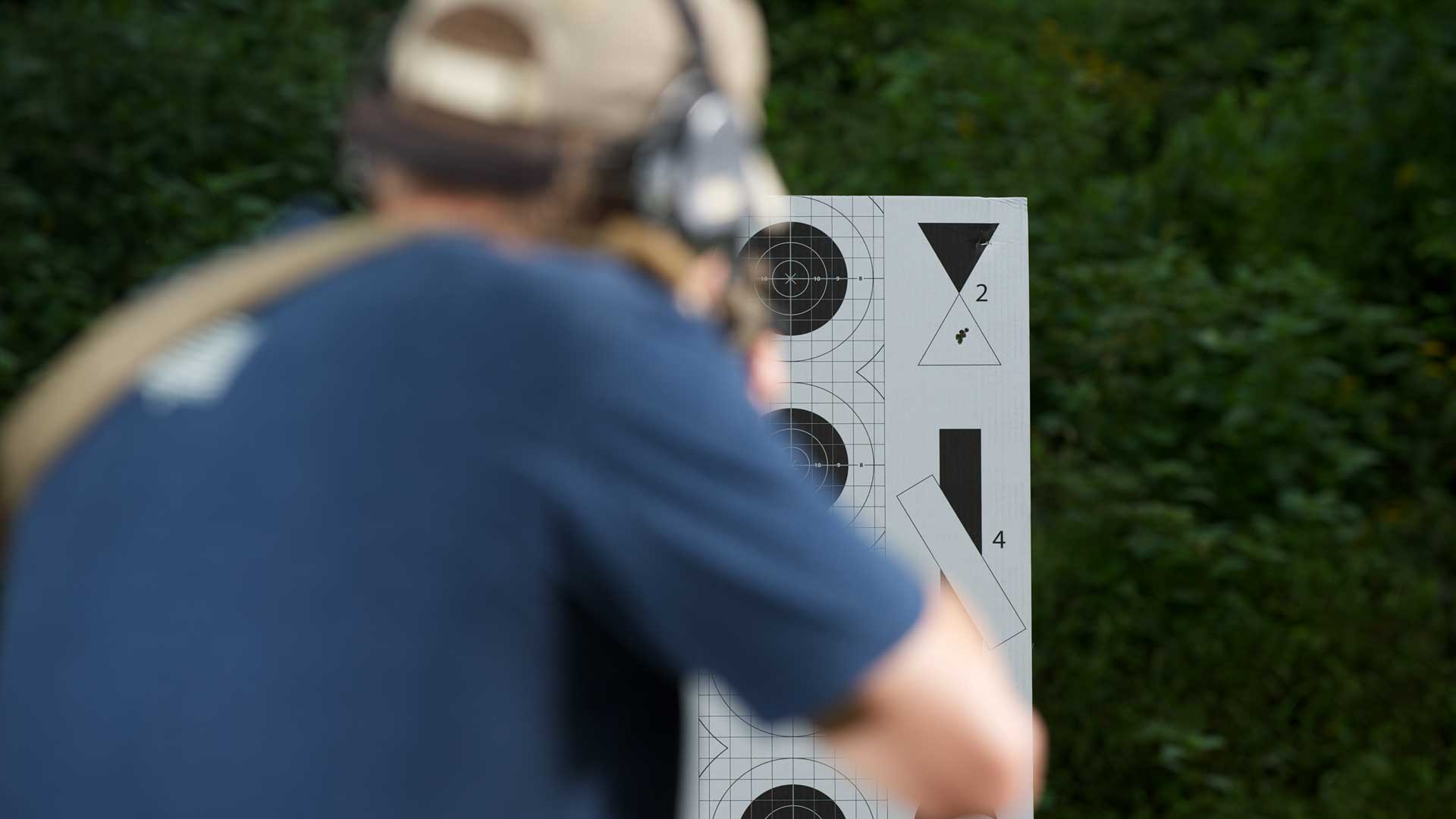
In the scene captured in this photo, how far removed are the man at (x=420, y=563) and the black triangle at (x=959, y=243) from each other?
160 centimetres

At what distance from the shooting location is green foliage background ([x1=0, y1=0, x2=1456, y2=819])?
11.4 feet

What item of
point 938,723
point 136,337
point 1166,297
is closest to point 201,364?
point 136,337

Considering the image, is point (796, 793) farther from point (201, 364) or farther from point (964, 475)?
point (201, 364)

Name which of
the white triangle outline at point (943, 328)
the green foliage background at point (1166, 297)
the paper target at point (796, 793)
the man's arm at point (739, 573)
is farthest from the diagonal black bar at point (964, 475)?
the man's arm at point (739, 573)

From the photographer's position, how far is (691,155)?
686mm

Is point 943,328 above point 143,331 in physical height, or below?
above

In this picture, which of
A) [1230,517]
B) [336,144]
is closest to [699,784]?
[1230,517]

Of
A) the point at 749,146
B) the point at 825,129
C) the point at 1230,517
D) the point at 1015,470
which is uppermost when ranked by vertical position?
the point at 825,129

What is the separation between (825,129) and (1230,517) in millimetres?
1663

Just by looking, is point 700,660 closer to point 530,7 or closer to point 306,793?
point 306,793

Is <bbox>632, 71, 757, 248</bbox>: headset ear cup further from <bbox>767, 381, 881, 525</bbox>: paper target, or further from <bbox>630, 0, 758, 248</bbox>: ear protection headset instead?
<bbox>767, 381, 881, 525</bbox>: paper target

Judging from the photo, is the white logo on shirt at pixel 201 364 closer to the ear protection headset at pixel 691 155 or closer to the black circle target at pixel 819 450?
the ear protection headset at pixel 691 155

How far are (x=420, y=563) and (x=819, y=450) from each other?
166 cm

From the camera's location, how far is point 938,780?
632 millimetres
